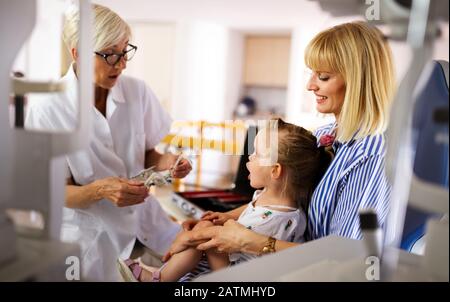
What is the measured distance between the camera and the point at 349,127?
746 mm

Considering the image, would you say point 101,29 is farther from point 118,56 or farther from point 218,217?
point 218,217

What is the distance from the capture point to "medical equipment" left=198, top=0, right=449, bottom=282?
63 centimetres

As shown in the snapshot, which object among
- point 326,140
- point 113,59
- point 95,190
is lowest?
point 95,190

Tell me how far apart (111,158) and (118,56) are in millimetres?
192

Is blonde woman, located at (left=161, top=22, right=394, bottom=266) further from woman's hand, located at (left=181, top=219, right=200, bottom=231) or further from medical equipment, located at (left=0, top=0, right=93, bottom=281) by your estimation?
medical equipment, located at (left=0, top=0, right=93, bottom=281)

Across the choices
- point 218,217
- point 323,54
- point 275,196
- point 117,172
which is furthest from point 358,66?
point 117,172

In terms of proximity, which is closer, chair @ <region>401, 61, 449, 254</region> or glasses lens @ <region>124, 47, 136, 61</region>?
chair @ <region>401, 61, 449, 254</region>

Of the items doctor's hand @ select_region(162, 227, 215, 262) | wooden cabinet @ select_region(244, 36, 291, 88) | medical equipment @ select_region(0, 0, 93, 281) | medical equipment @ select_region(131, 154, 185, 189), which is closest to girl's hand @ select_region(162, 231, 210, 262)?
doctor's hand @ select_region(162, 227, 215, 262)

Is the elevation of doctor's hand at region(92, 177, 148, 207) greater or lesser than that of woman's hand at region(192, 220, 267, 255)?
greater

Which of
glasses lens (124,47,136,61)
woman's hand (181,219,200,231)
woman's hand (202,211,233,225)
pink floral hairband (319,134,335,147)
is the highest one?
glasses lens (124,47,136,61)

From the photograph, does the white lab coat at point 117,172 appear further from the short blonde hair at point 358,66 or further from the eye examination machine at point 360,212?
the short blonde hair at point 358,66

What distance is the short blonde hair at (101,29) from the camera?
2.20 ft

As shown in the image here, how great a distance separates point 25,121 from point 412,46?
614mm

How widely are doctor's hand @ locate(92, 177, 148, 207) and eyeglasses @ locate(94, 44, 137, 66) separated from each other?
218mm
